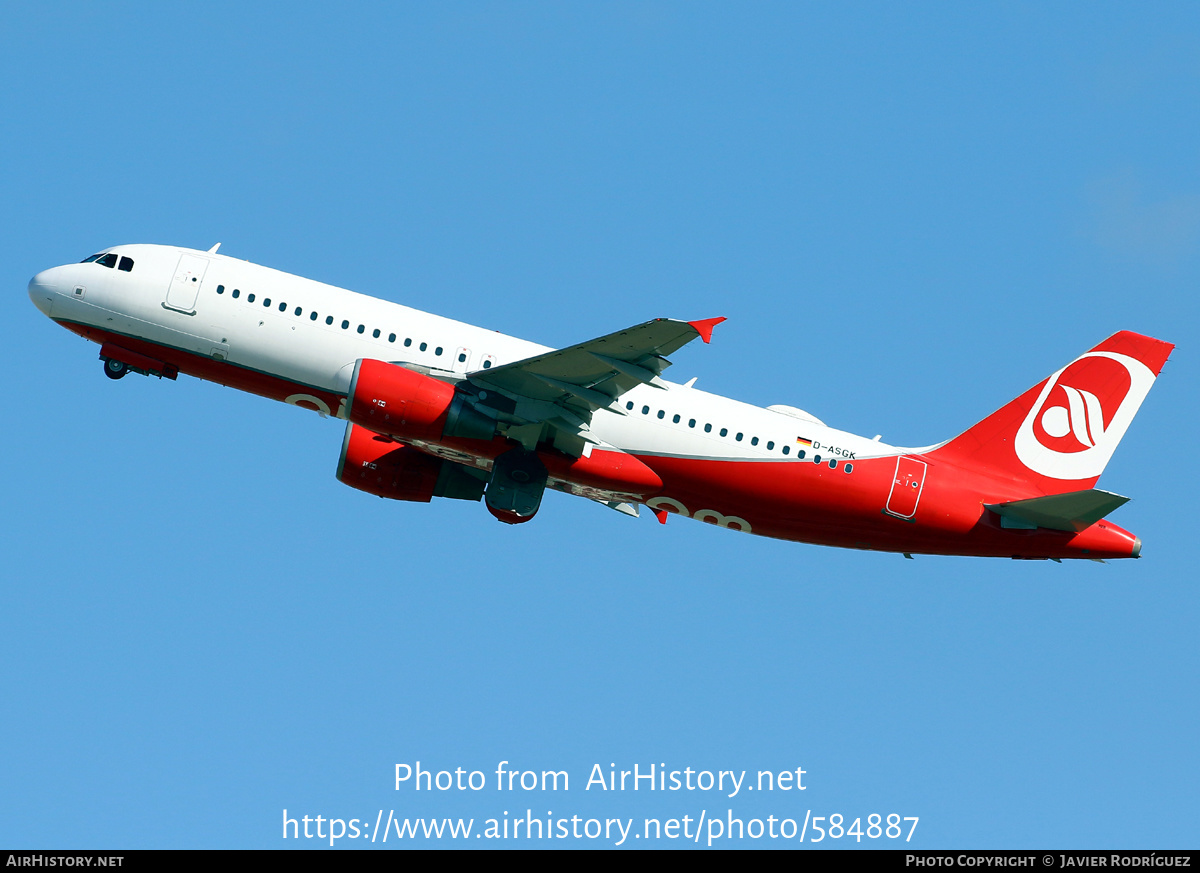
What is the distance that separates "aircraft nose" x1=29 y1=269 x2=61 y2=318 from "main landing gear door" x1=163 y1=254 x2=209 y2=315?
3.57 meters

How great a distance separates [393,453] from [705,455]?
10026 mm

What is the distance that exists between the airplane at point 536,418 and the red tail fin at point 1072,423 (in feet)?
2.26

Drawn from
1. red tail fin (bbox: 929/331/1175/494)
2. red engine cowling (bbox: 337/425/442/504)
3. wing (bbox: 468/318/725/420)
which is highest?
red tail fin (bbox: 929/331/1175/494)

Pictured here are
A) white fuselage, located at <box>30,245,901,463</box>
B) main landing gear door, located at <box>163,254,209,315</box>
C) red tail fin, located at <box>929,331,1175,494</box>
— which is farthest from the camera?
red tail fin, located at <box>929,331,1175,494</box>

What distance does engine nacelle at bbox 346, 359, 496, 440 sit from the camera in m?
35.2

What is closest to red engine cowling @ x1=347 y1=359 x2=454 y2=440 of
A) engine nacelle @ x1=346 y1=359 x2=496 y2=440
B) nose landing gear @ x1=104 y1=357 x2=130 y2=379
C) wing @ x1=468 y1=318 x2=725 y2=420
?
engine nacelle @ x1=346 y1=359 x2=496 y2=440

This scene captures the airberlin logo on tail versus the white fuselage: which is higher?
the airberlin logo on tail

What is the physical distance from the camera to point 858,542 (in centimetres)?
3894

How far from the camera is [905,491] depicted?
38.2 meters

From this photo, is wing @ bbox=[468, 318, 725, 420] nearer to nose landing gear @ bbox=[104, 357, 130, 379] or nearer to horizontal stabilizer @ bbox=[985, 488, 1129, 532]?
nose landing gear @ bbox=[104, 357, 130, 379]

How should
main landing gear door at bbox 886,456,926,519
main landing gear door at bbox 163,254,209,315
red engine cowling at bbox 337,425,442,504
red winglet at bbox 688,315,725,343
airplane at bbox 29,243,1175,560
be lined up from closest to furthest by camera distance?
red winglet at bbox 688,315,725,343, airplane at bbox 29,243,1175,560, main landing gear door at bbox 163,254,209,315, main landing gear door at bbox 886,456,926,519, red engine cowling at bbox 337,425,442,504

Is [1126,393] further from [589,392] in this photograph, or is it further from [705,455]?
[589,392]
